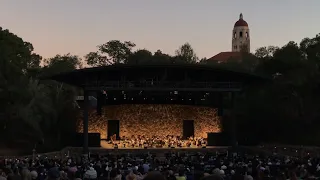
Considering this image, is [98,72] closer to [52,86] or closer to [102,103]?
[102,103]

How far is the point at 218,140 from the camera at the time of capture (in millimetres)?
37375

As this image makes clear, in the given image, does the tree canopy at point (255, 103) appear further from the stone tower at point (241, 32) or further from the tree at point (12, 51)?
the stone tower at point (241, 32)

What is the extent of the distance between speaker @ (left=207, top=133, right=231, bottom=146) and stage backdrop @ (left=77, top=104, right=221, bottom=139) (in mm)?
1940

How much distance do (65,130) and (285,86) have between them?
1842 centimetres

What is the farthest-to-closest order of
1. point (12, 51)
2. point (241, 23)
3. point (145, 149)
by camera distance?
point (241, 23) → point (12, 51) → point (145, 149)

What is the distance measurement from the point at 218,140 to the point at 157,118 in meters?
5.56

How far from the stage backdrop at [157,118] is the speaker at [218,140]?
1940 millimetres

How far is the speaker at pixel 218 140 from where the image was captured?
37.3 meters

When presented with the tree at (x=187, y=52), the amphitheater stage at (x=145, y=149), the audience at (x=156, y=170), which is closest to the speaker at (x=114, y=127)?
the amphitheater stage at (x=145, y=149)

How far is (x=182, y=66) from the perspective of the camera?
32219mm

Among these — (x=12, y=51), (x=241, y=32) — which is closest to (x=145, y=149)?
(x=12, y=51)

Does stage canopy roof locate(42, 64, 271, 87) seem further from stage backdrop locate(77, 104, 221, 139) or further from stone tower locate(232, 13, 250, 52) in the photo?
stone tower locate(232, 13, 250, 52)

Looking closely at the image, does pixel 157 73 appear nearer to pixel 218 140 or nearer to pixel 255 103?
pixel 218 140

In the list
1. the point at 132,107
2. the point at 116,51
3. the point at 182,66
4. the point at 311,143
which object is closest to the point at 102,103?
the point at 132,107
